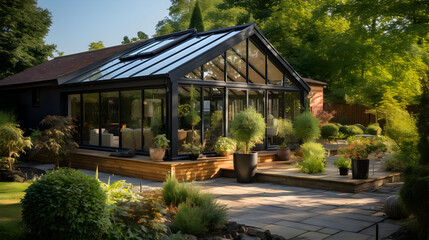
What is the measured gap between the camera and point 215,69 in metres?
10.3

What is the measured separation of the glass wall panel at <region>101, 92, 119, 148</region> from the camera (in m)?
10.9

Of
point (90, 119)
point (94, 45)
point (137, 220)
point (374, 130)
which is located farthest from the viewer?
point (94, 45)

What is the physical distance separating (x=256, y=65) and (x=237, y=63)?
828 millimetres

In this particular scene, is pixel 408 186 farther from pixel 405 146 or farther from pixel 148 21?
pixel 148 21

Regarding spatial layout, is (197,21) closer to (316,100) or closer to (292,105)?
(316,100)

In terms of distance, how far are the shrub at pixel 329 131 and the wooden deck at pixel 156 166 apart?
630cm

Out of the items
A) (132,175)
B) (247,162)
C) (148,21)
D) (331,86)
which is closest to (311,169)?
(247,162)

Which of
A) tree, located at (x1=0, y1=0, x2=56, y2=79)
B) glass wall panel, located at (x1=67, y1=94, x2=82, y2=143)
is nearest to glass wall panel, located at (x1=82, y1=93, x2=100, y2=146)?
glass wall panel, located at (x1=67, y1=94, x2=82, y2=143)

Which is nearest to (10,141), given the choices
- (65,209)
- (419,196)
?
(65,209)

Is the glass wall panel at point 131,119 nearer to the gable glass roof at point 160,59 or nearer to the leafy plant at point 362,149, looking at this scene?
the gable glass roof at point 160,59

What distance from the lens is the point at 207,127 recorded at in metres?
10.2

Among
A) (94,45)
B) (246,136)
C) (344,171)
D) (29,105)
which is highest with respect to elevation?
(94,45)

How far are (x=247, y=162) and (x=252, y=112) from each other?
3.68 ft

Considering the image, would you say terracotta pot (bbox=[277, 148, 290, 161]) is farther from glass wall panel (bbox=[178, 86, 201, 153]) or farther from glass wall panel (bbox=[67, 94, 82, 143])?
glass wall panel (bbox=[67, 94, 82, 143])
